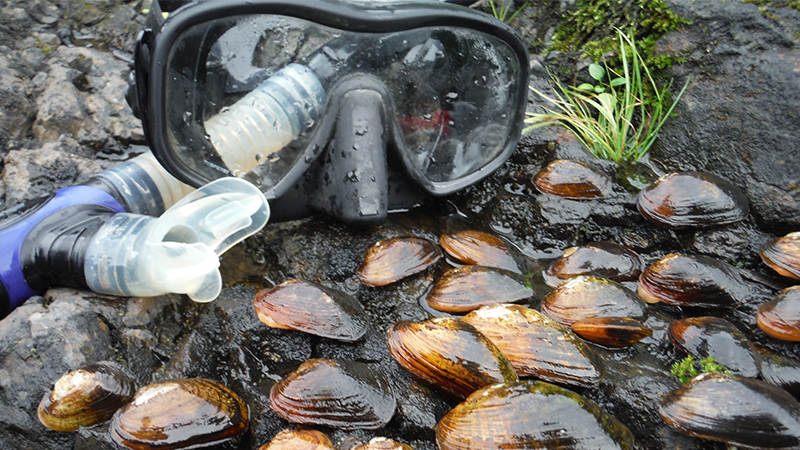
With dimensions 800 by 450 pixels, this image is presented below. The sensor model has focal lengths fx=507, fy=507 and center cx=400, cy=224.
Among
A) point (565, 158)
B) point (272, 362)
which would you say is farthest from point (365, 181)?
point (565, 158)

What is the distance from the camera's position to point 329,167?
8.13 ft

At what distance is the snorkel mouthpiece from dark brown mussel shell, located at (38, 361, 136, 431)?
0.40 m

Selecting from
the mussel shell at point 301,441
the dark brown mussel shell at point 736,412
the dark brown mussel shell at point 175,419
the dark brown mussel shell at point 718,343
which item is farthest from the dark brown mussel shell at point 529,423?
the dark brown mussel shell at point 175,419

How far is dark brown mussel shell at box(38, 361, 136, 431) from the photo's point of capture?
1.84m

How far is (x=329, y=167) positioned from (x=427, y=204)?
2.63ft

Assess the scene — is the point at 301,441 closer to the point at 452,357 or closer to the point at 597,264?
the point at 452,357

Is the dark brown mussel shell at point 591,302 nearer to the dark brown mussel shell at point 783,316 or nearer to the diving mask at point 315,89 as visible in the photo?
the dark brown mussel shell at point 783,316

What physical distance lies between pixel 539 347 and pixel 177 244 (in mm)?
1502

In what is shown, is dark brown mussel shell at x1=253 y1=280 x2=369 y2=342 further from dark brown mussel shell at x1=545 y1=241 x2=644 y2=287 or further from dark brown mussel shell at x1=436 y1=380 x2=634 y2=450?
dark brown mussel shell at x1=545 y1=241 x2=644 y2=287

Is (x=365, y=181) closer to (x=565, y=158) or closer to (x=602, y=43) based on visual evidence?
(x=565, y=158)

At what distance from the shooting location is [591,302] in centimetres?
218

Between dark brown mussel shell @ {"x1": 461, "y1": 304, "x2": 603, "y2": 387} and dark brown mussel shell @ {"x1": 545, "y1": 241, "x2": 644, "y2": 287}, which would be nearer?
dark brown mussel shell @ {"x1": 461, "y1": 304, "x2": 603, "y2": 387}

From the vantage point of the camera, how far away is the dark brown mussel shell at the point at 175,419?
1.78m

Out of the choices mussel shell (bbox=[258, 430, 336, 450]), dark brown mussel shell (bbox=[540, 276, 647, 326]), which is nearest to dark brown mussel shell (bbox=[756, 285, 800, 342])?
dark brown mussel shell (bbox=[540, 276, 647, 326])
